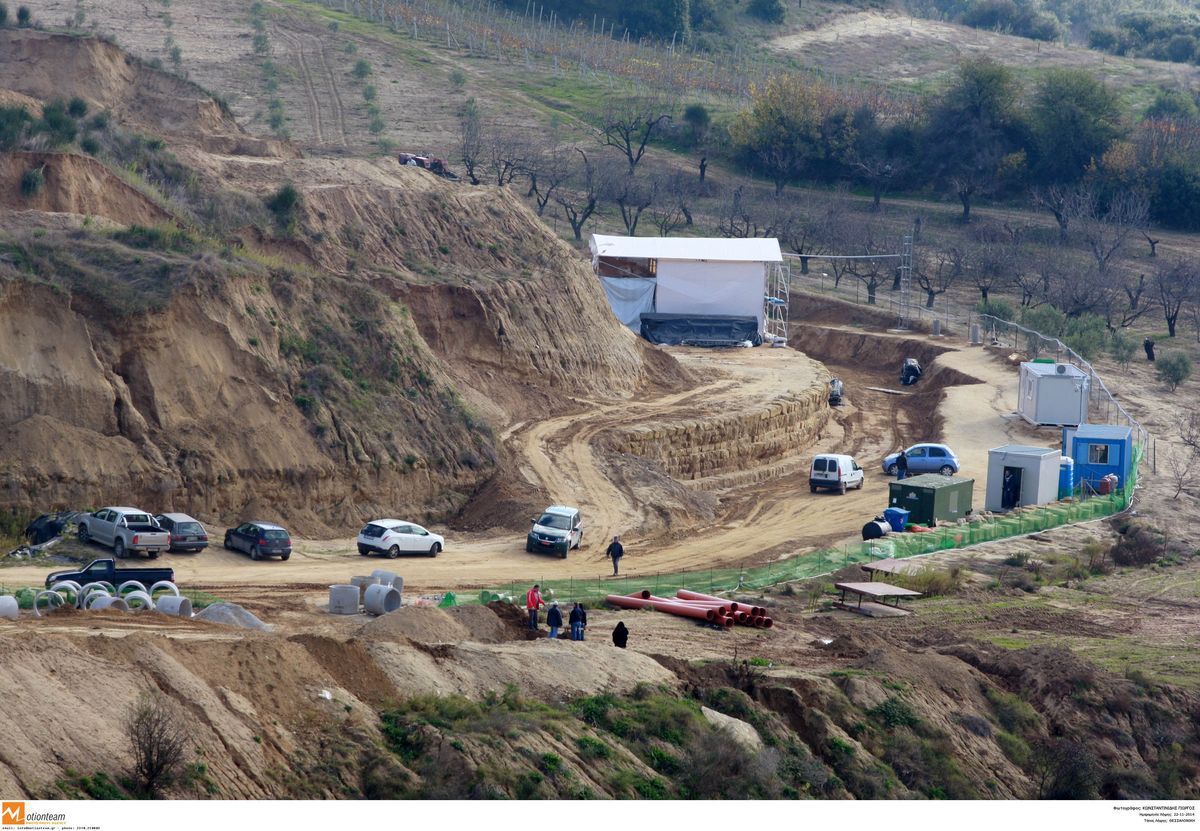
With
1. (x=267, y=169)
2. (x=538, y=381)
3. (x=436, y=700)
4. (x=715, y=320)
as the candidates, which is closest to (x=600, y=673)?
(x=436, y=700)

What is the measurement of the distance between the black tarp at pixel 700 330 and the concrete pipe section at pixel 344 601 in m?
38.7

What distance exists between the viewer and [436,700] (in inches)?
888

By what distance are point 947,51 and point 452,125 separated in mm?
52723

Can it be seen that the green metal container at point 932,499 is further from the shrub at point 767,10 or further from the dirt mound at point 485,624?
the shrub at point 767,10

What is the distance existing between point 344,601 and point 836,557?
1374 cm

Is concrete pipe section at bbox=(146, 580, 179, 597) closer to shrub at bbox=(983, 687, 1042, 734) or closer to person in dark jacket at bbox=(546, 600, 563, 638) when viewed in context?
person in dark jacket at bbox=(546, 600, 563, 638)

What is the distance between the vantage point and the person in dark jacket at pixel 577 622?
2828cm

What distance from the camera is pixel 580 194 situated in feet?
308

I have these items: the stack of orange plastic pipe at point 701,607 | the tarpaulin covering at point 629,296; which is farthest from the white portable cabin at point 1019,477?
the tarpaulin covering at point 629,296

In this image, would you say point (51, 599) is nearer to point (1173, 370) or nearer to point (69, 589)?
point (69, 589)

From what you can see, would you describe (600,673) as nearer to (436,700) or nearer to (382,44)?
(436,700)

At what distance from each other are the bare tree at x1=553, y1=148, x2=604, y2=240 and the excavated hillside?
2921cm

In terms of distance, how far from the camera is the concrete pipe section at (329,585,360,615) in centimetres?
3043

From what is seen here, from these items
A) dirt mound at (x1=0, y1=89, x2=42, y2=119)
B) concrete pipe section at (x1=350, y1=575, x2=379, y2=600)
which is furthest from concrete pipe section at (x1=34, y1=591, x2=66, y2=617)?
dirt mound at (x1=0, y1=89, x2=42, y2=119)
